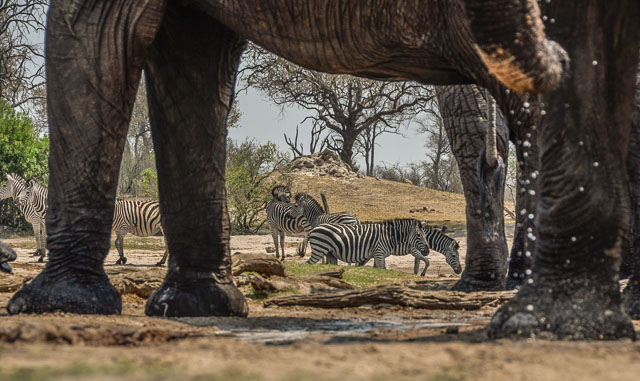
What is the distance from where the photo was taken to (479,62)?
→ 11.4 ft

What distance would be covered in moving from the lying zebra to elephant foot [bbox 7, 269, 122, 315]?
1170 centimetres

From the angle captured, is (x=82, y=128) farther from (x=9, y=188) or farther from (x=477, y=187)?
(x=9, y=188)

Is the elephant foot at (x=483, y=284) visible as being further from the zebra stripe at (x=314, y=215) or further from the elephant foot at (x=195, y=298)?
the zebra stripe at (x=314, y=215)

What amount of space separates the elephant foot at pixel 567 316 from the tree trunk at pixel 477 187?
10.1 ft

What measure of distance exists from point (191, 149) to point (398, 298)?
158 centimetres

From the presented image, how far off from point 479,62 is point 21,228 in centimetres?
1952

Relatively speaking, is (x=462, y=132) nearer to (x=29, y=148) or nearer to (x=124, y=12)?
(x=124, y=12)

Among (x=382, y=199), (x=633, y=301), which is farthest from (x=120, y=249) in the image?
(x=382, y=199)

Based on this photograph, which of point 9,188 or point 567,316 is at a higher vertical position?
point 9,188

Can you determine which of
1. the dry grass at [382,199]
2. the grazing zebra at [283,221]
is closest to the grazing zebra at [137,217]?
the grazing zebra at [283,221]

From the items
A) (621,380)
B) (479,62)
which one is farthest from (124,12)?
(621,380)

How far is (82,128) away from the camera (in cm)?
400

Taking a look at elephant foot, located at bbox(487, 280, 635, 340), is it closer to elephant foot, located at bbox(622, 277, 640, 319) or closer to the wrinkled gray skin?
elephant foot, located at bbox(622, 277, 640, 319)

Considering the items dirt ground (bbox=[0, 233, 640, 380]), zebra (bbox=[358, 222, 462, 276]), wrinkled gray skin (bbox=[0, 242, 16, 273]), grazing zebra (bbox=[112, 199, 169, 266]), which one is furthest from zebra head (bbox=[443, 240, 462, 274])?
dirt ground (bbox=[0, 233, 640, 380])
